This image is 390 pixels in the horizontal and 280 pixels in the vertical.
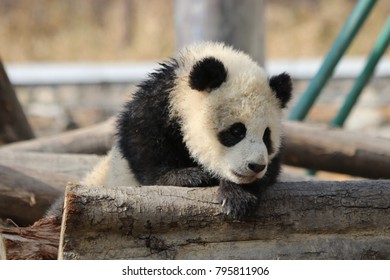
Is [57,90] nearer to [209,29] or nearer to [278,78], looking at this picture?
[209,29]

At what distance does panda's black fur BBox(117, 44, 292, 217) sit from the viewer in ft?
8.59

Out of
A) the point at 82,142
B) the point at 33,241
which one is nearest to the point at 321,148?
the point at 82,142

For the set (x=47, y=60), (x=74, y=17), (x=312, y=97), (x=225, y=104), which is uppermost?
(x=74, y=17)

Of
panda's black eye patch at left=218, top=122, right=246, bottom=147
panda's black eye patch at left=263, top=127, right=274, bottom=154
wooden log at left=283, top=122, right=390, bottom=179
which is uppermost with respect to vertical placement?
wooden log at left=283, top=122, right=390, bottom=179

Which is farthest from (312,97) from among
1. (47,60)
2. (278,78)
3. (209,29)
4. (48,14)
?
(48,14)

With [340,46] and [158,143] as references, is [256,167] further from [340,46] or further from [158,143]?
[340,46]

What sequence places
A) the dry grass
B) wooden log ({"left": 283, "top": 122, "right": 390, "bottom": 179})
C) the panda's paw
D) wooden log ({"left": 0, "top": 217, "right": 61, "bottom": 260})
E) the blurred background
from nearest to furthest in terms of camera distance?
the panda's paw
wooden log ({"left": 0, "top": 217, "right": 61, "bottom": 260})
wooden log ({"left": 283, "top": 122, "right": 390, "bottom": 179})
the blurred background
the dry grass

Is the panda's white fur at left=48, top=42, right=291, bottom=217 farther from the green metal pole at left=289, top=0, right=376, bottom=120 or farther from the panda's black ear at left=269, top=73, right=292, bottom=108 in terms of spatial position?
the green metal pole at left=289, top=0, right=376, bottom=120

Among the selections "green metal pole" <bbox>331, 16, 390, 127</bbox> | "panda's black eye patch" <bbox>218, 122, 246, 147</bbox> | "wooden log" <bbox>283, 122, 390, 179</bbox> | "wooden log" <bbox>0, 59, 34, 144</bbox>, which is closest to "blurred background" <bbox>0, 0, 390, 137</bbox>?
"wooden log" <bbox>0, 59, 34, 144</bbox>

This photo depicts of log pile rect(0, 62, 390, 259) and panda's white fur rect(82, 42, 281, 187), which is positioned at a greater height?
panda's white fur rect(82, 42, 281, 187)

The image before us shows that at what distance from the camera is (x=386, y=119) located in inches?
378
